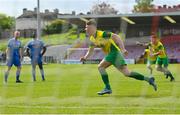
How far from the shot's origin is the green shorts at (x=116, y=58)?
10.6 meters

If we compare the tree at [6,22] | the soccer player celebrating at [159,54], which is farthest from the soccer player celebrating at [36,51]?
the tree at [6,22]

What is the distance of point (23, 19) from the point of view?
8.45m

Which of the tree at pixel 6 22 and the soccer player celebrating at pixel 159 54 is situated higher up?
the tree at pixel 6 22

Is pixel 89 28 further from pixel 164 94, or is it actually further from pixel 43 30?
pixel 164 94

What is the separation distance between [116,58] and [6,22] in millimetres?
2695

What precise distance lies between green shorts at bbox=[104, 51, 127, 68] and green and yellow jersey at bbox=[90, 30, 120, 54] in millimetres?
83

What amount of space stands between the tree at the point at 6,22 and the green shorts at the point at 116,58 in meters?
2.32

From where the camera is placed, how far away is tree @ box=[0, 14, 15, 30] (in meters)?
8.51

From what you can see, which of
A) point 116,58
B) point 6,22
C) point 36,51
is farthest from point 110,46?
point 36,51

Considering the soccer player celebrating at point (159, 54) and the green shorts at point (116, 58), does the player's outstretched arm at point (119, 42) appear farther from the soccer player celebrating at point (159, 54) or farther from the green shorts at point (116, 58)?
the soccer player celebrating at point (159, 54)

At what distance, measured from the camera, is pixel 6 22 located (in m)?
8.90

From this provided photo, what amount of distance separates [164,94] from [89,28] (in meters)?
2.12

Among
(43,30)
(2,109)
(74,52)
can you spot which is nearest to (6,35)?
(43,30)

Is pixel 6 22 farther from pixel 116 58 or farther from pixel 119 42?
pixel 116 58
